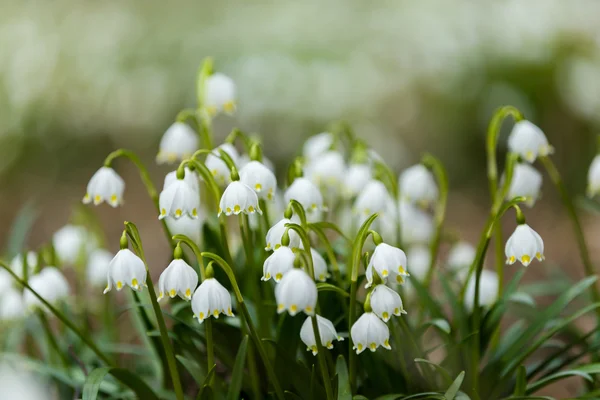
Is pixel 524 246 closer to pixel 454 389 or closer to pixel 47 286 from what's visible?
pixel 454 389

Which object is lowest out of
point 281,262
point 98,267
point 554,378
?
point 554,378

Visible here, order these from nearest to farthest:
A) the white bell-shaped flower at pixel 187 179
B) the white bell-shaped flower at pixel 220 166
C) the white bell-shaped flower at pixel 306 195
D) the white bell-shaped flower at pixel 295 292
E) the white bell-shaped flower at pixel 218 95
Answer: the white bell-shaped flower at pixel 295 292
the white bell-shaped flower at pixel 187 179
the white bell-shaped flower at pixel 306 195
the white bell-shaped flower at pixel 220 166
the white bell-shaped flower at pixel 218 95

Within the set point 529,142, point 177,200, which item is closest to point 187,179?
point 177,200

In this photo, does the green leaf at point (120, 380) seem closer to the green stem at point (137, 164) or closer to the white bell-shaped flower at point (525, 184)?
the green stem at point (137, 164)

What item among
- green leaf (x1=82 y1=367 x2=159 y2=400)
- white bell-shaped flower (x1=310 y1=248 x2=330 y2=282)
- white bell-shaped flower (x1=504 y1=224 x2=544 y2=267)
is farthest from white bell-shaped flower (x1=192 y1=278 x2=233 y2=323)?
white bell-shaped flower (x1=504 y1=224 x2=544 y2=267)

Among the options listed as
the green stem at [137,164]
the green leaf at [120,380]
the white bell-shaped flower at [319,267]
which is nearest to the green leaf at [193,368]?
the green leaf at [120,380]
